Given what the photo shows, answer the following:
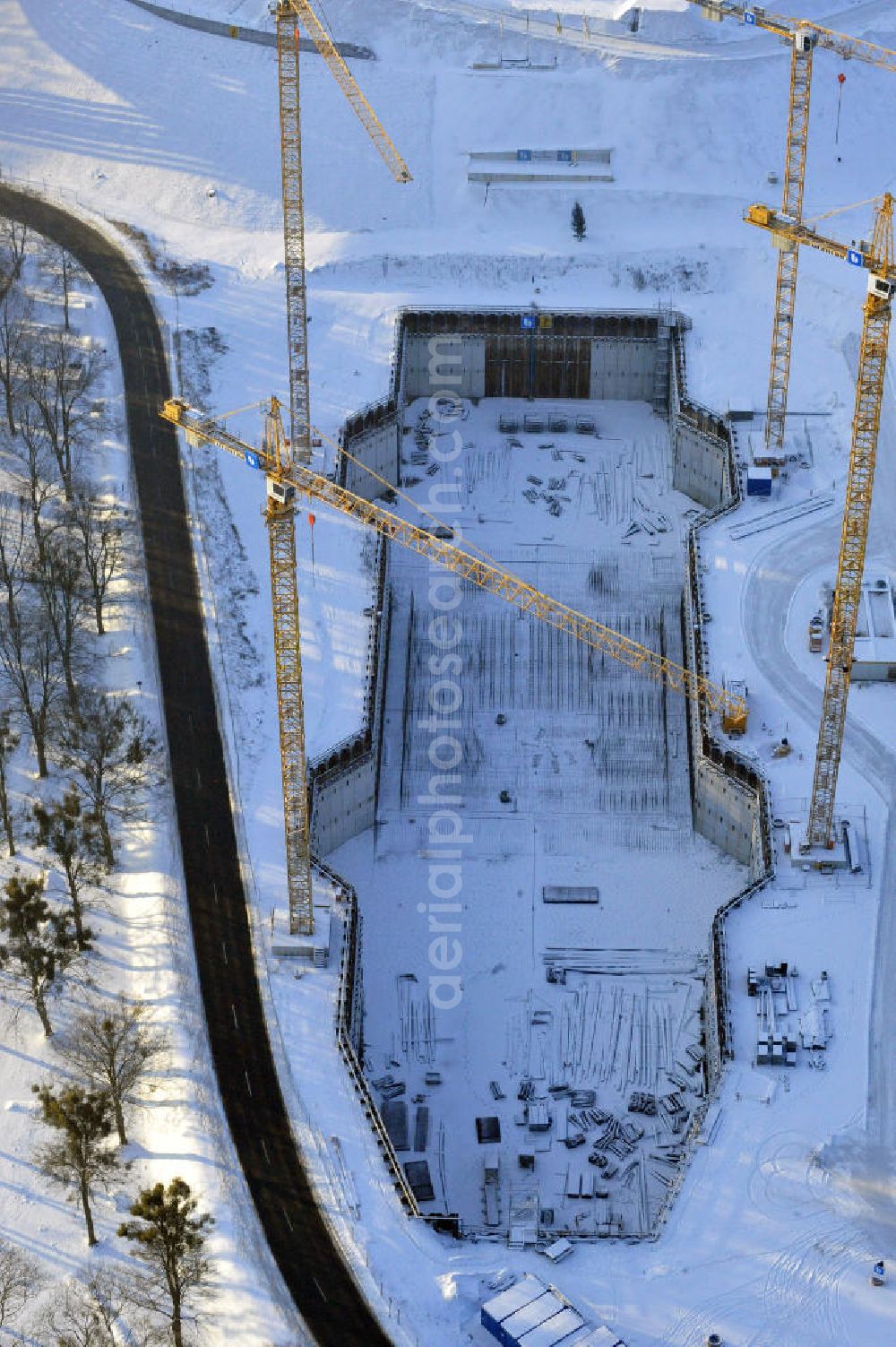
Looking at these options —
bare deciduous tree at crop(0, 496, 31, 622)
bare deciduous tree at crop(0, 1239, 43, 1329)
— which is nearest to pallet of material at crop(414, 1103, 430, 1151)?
bare deciduous tree at crop(0, 1239, 43, 1329)

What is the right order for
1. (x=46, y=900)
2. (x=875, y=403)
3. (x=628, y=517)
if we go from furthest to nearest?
(x=628, y=517) → (x=46, y=900) → (x=875, y=403)

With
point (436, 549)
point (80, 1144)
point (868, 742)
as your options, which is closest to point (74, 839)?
point (80, 1144)

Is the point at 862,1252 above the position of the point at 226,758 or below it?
below

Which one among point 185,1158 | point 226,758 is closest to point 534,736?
point 226,758

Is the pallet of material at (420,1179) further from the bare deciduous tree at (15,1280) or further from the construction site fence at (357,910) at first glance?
the bare deciduous tree at (15,1280)

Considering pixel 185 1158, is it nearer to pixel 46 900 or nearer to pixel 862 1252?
pixel 46 900

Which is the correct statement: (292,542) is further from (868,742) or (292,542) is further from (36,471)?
(36,471)

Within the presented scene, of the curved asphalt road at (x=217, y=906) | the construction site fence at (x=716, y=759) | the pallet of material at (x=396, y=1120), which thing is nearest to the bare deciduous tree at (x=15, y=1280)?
the curved asphalt road at (x=217, y=906)
